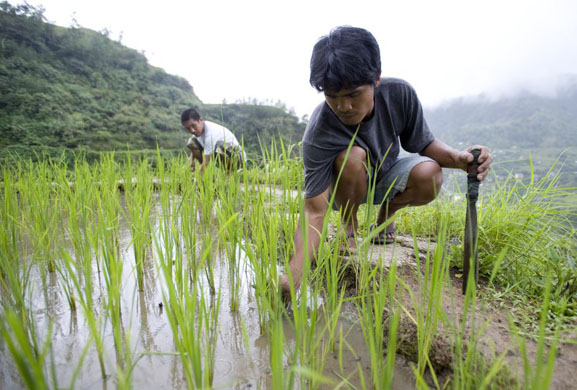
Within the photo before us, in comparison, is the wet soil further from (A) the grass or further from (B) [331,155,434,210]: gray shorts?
(B) [331,155,434,210]: gray shorts

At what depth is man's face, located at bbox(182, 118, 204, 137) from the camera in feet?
14.1

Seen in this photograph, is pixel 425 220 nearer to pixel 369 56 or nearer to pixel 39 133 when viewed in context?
pixel 369 56

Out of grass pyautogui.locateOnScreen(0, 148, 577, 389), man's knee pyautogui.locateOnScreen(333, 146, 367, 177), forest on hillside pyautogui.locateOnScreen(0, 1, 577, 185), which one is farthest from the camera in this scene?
forest on hillside pyautogui.locateOnScreen(0, 1, 577, 185)

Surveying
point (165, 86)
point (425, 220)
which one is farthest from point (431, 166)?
point (165, 86)

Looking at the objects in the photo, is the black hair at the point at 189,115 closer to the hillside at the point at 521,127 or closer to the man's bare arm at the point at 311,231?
the man's bare arm at the point at 311,231

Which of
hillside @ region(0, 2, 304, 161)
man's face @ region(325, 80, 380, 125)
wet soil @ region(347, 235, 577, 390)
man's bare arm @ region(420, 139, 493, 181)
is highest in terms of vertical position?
hillside @ region(0, 2, 304, 161)

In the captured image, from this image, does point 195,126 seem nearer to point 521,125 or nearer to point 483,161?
point 483,161

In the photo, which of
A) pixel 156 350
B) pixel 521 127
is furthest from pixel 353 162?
pixel 521 127

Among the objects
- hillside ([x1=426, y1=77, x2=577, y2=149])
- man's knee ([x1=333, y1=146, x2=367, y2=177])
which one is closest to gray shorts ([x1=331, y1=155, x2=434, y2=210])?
man's knee ([x1=333, y1=146, x2=367, y2=177])

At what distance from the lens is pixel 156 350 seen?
90 centimetres

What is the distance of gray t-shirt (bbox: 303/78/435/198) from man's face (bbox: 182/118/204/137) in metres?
3.26

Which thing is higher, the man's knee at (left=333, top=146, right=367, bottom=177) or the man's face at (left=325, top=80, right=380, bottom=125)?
the man's face at (left=325, top=80, right=380, bottom=125)

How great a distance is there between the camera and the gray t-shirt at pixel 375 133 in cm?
139

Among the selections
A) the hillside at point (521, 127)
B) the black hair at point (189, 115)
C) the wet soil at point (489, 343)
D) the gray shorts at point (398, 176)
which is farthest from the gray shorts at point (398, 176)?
the hillside at point (521, 127)
